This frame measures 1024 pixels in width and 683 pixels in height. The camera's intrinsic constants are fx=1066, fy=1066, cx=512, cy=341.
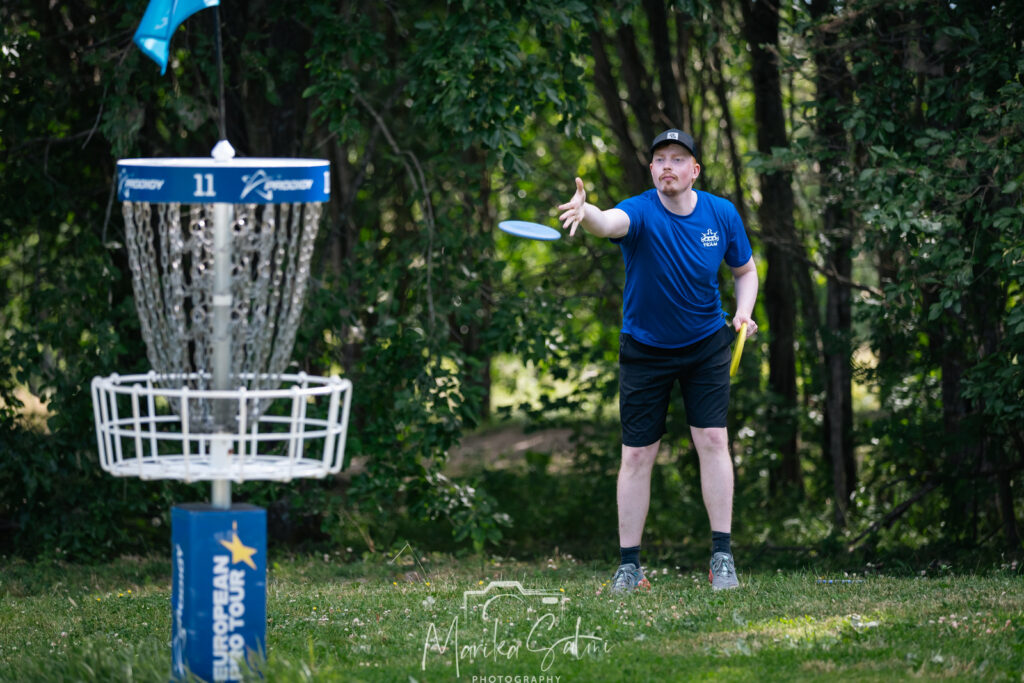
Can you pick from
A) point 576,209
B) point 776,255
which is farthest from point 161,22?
point 776,255

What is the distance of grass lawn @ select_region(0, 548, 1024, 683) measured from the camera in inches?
143

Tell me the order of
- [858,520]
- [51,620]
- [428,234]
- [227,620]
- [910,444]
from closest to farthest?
[227,620] < [51,620] < [428,234] < [910,444] < [858,520]

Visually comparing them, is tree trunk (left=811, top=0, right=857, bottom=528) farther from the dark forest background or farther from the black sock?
the black sock

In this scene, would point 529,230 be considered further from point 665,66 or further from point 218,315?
point 665,66

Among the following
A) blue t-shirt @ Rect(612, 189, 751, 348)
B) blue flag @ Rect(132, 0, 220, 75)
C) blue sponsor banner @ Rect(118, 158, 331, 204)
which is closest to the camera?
blue sponsor banner @ Rect(118, 158, 331, 204)

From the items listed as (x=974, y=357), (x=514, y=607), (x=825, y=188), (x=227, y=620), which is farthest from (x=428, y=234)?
(x=227, y=620)

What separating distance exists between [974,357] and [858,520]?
2.39m

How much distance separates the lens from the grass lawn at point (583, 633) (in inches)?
143

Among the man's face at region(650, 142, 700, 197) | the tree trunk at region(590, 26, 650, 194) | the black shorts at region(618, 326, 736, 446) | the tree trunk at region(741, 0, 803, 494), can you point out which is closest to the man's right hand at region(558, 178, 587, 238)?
the man's face at region(650, 142, 700, 197)

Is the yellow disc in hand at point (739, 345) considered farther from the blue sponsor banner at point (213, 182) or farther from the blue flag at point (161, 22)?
the blue flag at point (161, 22)

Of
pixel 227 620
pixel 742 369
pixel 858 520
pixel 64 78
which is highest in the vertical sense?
pixel 64 78

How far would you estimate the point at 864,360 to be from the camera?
8.69 metres

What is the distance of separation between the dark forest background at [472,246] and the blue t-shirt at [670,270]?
5.14 ft

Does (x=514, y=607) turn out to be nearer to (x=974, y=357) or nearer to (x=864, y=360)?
(x=974, y=357)
